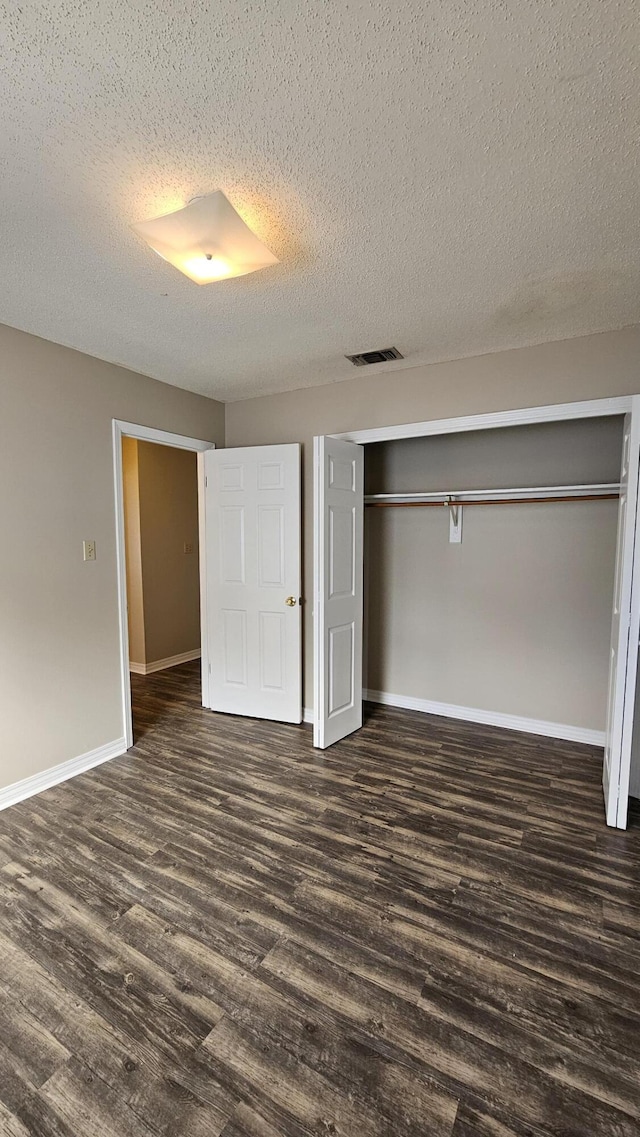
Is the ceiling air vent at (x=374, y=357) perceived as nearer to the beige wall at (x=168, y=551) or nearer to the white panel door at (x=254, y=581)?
the white panel door at (x=254, y=581)

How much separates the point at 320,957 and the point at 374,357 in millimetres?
3084

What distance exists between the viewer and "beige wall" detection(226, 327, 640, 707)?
2.71 metres

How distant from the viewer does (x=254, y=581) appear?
12.4ft

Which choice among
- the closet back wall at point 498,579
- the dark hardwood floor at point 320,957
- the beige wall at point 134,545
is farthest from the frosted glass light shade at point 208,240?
the beige wall at point 134,545

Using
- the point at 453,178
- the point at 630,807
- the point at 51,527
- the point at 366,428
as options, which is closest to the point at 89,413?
the point at 51,527

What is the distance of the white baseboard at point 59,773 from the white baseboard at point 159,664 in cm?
185

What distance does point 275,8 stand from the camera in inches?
40.7

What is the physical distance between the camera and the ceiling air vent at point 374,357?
302 centimetres

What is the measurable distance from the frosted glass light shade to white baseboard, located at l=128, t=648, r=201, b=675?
4.15 metres

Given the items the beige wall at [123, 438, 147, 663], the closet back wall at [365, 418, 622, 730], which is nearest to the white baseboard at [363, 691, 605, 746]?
the closet back wall at [365, 418, 622, 730]

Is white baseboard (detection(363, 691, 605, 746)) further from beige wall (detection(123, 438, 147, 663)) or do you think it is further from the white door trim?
beige wall (detection(123, 438, 147, 663))

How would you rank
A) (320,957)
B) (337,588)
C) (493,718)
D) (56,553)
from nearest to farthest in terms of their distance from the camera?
(320,957)
(56,553)
(337,588)
(493,718)

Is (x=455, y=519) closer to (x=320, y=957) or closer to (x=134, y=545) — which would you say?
(x=320, y=957)

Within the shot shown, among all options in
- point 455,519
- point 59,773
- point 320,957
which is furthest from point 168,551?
point 320,957
